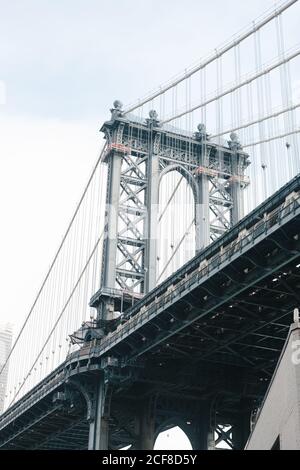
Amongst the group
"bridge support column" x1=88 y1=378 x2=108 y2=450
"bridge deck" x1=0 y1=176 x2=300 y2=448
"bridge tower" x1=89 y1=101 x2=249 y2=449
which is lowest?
"bridge support column" x1=88 y1=378 x2=108 y2=450

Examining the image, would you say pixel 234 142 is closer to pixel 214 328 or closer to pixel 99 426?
pixel 214 328

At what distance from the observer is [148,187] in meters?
66.6

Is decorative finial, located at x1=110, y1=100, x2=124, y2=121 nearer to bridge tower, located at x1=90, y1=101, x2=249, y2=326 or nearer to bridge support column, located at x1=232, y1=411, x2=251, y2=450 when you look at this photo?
bridge tower, located at x1=90, y1=101, x2=249, y2=326

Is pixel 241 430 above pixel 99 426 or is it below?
above

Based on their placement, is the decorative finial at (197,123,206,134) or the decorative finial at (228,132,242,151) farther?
the decorative finial at (228,132,242,151)

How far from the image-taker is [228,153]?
70750mm

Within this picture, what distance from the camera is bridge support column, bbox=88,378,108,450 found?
5628 centimetres

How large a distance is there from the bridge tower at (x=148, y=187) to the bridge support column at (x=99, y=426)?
216 inches

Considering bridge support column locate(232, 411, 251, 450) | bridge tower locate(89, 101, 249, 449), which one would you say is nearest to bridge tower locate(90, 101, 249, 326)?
bridge tower locate(89, 101, 249, 449)

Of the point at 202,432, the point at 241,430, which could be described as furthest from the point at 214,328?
the point at 241,430

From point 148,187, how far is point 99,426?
66.2 feet

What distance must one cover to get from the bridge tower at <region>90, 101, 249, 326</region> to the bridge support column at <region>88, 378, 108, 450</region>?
5493 millimetres
